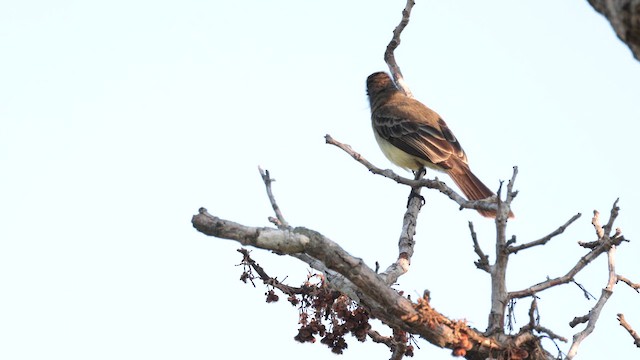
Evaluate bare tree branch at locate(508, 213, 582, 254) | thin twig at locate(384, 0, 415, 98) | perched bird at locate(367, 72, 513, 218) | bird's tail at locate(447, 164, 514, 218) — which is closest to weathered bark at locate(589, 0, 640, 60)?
Answer: bare tree branch at locate(508, 213, 582, 254)

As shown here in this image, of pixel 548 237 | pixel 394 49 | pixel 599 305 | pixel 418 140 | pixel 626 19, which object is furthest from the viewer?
pixel 418 140

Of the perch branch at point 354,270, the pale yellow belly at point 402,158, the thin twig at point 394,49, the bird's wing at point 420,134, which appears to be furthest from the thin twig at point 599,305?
the pale yellow belly at point 402,158

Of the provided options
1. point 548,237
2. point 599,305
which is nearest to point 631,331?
point 599,305

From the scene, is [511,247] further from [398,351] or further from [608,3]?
[608,3]

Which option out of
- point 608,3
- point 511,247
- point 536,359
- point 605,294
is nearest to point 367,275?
point 511,247

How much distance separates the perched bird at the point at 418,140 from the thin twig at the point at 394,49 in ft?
2.82

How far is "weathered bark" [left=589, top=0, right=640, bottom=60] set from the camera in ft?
7.33

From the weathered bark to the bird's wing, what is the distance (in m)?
8.62

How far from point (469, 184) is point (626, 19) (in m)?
8.74

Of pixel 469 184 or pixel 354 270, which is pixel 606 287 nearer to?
pixel 354 270

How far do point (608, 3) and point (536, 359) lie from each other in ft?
9.99

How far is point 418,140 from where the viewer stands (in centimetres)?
1129

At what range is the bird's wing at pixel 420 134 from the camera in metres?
11.1

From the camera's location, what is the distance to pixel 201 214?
417cm
